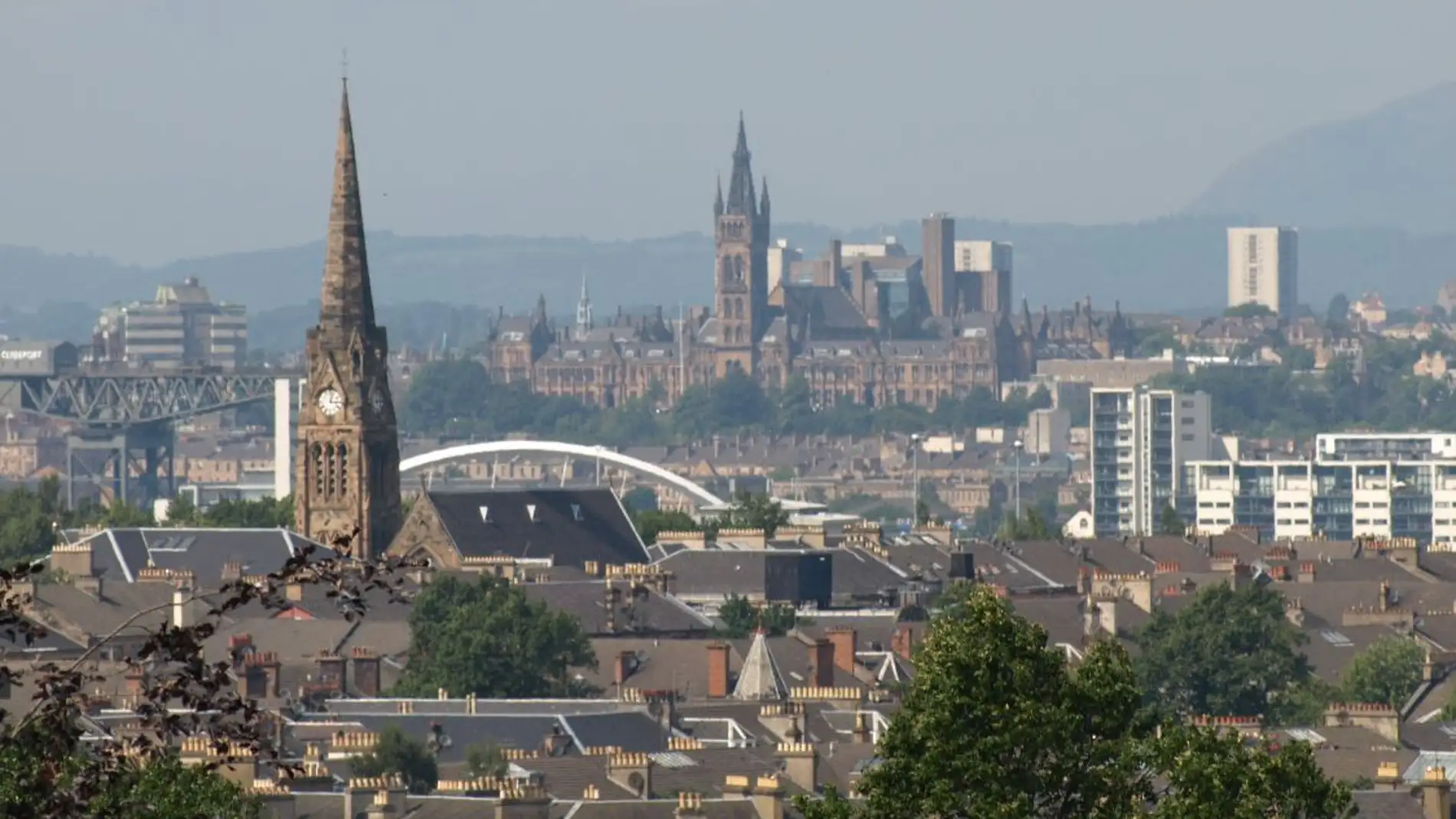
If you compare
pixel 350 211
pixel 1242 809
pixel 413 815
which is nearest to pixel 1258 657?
pixel 413 815

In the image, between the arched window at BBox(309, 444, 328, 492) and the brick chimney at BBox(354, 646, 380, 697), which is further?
the arched window at BBox(309, 444, 328, 492)

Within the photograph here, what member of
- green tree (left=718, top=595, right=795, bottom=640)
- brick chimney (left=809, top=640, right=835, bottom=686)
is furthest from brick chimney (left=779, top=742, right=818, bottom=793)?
green tree (left=718, top=595, right=795, bottom=640)

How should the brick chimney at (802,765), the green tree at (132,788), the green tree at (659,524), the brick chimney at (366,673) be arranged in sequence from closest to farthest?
the green tree at (132,788) → the brick chimney at (802,765) → the brick chimney at (366,673) → the green tree at (659,524)

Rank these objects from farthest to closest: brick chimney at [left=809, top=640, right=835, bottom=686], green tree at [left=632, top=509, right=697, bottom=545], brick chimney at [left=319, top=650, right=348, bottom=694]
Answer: green tree at [left=632, top=509, right=697, bottom=545] < brick chimney at [left=809, top=640, right=835, bottom=686] < brick chimney at [left=319, top=650, right=348, bottom=694]

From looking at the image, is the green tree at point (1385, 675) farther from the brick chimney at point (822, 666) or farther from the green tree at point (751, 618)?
the green tree at point (751, 618)

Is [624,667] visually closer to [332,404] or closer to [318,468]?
[318,468]

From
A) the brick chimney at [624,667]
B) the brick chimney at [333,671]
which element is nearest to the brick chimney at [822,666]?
the brick chimney at [624,667]

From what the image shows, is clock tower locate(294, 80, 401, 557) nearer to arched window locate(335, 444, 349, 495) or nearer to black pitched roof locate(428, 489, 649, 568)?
arched window locate(335, 444, 349, 495)
